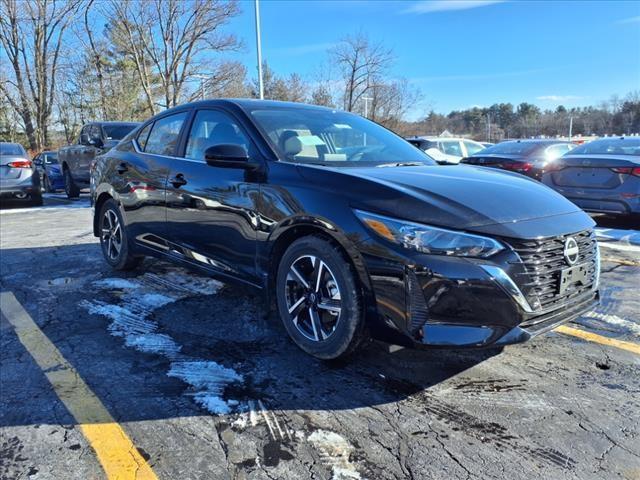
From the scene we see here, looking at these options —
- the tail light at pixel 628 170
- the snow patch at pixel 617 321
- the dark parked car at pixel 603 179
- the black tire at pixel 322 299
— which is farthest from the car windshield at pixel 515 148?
the black tire at pixel 322 299

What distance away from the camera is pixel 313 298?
2895mm

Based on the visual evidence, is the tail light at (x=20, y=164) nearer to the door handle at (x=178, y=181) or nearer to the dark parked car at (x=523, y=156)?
the door handle at (x=178, y=181)

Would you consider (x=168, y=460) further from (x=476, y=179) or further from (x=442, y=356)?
(x=476, y=179)

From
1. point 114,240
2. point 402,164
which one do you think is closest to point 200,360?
point 402,164

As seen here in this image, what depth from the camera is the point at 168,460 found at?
2.09 meters

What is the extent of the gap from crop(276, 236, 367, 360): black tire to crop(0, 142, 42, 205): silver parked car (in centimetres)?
991

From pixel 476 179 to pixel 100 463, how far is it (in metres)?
2.52

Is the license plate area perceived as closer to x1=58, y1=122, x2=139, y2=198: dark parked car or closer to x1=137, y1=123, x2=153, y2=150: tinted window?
x1=137, y1=123, x2=153, y2=150: tinted window

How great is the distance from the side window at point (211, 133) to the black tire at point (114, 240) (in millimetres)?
1383

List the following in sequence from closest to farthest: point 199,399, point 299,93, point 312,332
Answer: point 199,399, point 312,332, point 299,93

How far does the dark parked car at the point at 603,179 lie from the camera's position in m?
6.54

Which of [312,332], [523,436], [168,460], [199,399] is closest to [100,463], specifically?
[168,460]

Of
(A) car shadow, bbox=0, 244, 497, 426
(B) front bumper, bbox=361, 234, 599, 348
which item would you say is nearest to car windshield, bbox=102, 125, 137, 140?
(A) car shadow, bbox=0, 244, 497, 426

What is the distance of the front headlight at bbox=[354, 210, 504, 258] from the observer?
239cm
